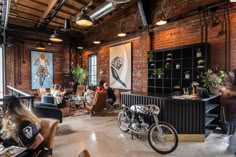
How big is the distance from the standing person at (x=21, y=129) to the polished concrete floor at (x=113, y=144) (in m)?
1.38

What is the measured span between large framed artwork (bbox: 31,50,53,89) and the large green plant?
119 cm

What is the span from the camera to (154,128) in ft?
10.4

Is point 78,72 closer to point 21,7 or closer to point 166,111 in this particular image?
point 21,7

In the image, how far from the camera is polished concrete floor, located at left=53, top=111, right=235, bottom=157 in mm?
2955

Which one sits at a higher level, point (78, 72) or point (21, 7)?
point (21, 7)

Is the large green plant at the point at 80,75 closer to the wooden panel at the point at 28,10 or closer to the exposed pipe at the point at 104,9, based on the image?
the wooden panel at the point at 28,10

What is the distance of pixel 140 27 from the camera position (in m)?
5.88

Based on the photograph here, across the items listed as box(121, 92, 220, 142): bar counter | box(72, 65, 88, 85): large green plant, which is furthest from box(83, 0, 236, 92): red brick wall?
box(72, 65, 88, 85): large green plant

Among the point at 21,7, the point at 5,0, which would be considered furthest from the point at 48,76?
the point at 5,0

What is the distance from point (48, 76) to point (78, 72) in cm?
149

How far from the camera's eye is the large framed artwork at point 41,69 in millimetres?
7926

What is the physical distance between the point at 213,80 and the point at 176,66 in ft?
3.77

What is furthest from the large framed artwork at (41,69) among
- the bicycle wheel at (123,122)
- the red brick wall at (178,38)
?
the bicycle wheel at (123,122)

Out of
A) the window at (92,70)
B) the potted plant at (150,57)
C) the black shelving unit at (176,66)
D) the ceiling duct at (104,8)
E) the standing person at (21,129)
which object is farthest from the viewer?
the window at (92,70)
